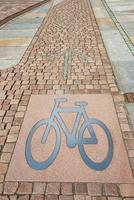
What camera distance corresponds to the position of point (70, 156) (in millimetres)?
4055

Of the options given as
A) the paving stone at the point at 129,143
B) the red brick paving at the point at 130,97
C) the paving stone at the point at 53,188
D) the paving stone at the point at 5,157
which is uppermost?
the paving stone at the point at 5,157

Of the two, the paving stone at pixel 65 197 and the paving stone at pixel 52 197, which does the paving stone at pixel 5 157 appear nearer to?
the paving stone at pixel 52 197

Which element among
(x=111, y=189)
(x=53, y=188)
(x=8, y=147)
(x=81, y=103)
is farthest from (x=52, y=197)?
(x=81, y=103)

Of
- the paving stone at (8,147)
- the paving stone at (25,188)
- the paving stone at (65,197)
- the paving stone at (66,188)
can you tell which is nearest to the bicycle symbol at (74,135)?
the paving stone at (8,147)

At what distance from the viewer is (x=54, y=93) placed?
231 inches

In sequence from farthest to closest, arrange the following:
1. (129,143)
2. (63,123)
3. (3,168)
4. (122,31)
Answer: (122,31) < (63,123) < (129,143) < (3,168)

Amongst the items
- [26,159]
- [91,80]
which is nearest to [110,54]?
[91,80]

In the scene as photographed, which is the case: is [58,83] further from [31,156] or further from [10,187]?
[10,187]

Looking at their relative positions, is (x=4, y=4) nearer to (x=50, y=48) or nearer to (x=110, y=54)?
(x=50, y=48)

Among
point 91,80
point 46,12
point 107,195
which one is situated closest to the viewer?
point 107,195

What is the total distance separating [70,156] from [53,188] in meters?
0.66

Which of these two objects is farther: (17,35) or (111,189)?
(17,35)

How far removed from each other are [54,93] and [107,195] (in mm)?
2917

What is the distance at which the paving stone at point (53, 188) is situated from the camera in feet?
11.4
